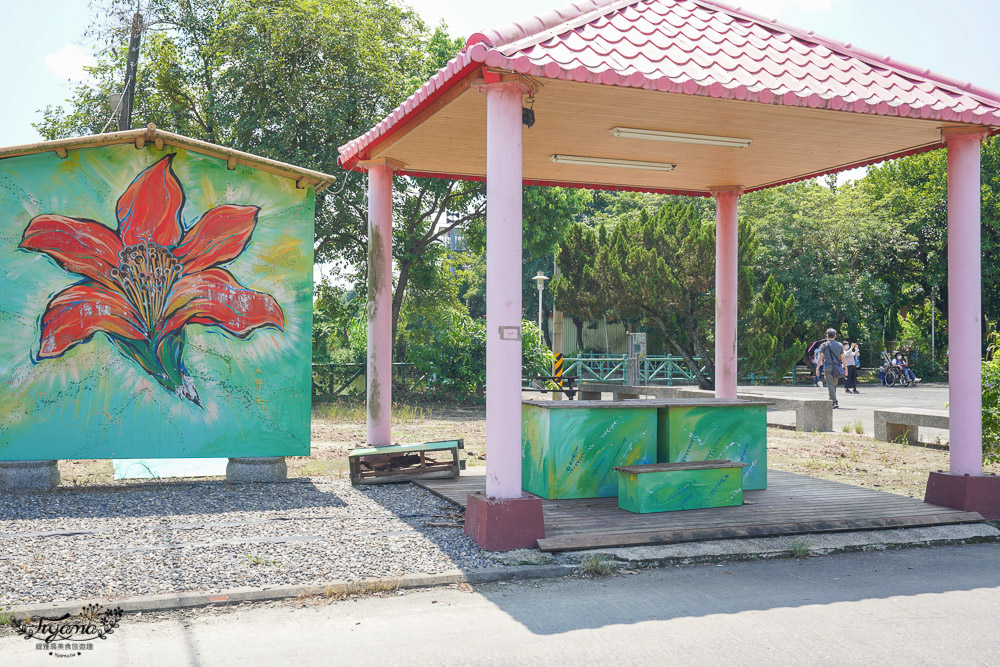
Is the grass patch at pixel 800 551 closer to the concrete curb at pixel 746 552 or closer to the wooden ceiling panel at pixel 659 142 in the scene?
the concrete curb at pixel 746 552

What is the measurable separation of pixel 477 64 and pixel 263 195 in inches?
138

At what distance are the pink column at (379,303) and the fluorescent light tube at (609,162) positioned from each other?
6.58ft

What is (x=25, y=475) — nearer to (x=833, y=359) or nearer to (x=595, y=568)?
(x=595, y=568)

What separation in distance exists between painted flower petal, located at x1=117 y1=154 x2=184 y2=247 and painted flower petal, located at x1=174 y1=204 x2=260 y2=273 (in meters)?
0.15

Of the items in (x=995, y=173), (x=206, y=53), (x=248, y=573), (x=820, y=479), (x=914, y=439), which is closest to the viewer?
(x=248, y=573)

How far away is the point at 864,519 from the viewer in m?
6.88

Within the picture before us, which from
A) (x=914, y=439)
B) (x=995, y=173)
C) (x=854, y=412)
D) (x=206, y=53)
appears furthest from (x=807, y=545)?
(x=995, y=173)

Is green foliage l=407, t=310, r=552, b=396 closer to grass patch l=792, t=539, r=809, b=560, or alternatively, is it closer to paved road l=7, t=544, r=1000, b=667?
grass patch l=792, t=539, r=809, b=560

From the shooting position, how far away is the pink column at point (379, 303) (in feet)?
31.3

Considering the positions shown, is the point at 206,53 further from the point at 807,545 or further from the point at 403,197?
the point at 807,545

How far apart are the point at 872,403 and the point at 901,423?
398 inches

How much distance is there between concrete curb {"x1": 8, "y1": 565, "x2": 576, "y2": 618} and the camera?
15.3 feet

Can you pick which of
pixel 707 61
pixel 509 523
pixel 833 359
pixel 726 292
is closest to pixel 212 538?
pixel 509 523

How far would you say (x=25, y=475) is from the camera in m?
8.09
